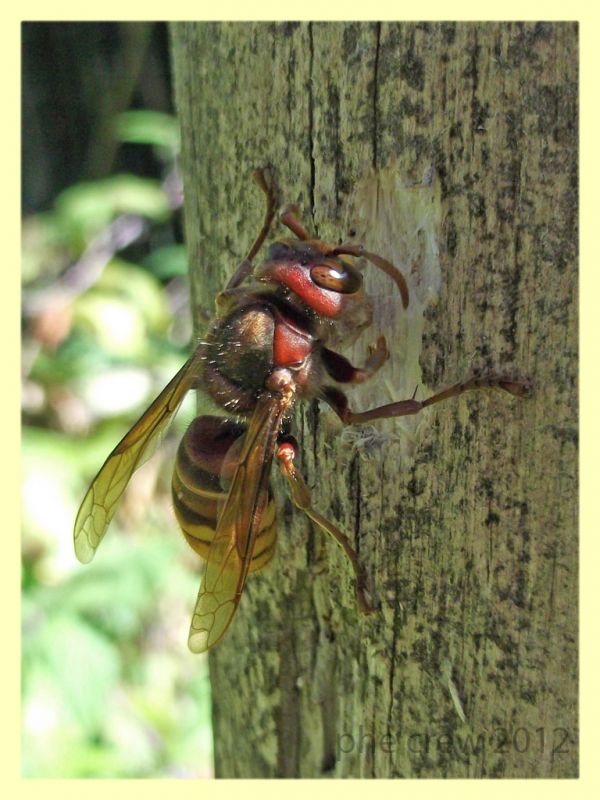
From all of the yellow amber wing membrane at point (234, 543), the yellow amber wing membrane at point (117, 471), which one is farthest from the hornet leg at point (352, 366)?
the yellow amber wing membrane at point (117, 471)

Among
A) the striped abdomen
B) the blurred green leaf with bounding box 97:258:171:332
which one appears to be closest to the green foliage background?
the blurred green leaf with bounding box 97:258:171:332

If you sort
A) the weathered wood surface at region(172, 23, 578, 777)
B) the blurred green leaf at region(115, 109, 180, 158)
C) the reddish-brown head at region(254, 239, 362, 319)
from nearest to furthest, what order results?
1. the weathered wood surface at region(172, 23, 578, 777)
2. the reddish-brown head at region(254, 239, 362, 319)
3. the blurred green leaf at region(115, 109, 180, 158)

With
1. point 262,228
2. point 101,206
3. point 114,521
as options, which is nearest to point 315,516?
point 262,228

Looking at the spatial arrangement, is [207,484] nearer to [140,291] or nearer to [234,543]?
[234,543]

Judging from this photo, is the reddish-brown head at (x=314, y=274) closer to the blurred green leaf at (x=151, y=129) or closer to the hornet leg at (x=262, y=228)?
the hornet leg at (x=262, y=228)

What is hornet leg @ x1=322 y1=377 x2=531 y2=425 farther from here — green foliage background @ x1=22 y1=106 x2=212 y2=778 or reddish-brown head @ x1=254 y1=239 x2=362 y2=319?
green foliage background @ x1=22 y1=106 x2=212 y2=778

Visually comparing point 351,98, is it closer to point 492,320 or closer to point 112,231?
point 492,320
